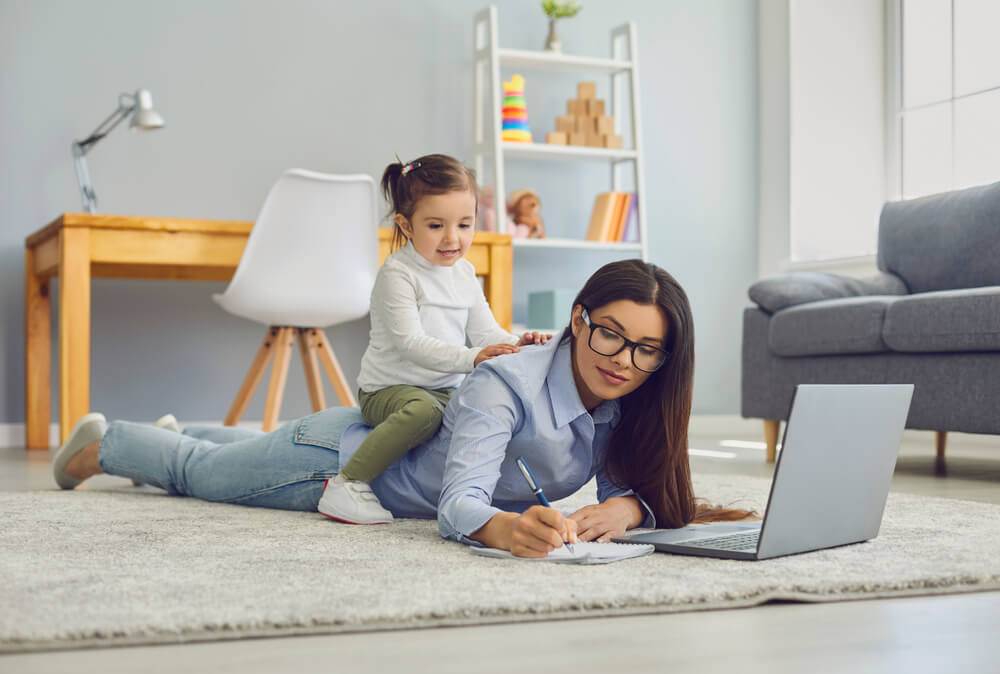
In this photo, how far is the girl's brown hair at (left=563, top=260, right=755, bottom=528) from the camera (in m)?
1.33

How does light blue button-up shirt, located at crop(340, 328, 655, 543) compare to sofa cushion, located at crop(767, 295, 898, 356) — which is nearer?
light blue button-up shirt, located at crop(340, 328, 655, 543)

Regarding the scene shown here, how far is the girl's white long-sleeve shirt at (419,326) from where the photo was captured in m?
1.76

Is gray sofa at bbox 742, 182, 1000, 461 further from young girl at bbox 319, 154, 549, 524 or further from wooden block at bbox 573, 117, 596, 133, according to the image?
wooden block at bbox 573, 117, 596, 133

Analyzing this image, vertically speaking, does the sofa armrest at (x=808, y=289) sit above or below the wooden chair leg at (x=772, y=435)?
above

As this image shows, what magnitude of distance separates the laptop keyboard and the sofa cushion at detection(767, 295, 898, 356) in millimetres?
1499

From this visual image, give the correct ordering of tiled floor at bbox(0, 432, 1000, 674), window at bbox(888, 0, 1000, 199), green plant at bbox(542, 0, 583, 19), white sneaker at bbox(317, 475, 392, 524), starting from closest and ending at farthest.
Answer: tiled floor at bbox(0, 432, 1000, 674) → white sneaker at bbox(317, 475, 392, 524) → window at bbox(888, 0, 1000, 199) → green plant at bbox(542, 0, 583, 19)

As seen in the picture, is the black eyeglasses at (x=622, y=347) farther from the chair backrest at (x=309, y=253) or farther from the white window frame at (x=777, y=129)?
the white window frame at (x=777, y=129)

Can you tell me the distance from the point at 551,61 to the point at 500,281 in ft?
3.81

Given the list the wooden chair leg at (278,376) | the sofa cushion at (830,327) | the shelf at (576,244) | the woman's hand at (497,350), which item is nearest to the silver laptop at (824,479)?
the woman's hand at (497,350)

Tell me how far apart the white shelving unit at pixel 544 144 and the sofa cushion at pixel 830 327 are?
1.24 meters

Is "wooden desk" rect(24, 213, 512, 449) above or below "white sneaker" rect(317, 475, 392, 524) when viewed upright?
above

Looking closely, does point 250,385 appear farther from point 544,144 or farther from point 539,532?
point 539,532

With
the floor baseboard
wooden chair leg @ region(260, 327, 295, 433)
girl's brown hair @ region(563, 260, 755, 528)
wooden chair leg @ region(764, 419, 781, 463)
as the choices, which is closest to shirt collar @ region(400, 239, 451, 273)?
girl's brown hair @ region(563, 260, 755, 528)

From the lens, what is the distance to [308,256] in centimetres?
311
